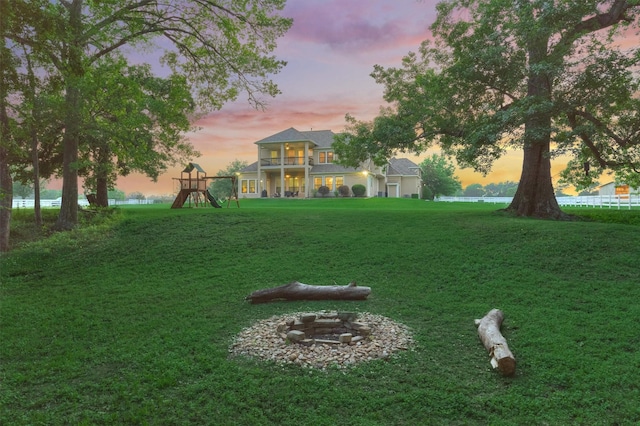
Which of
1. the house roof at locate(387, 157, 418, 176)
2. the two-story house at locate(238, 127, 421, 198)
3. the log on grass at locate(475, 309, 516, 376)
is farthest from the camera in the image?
the house roof at locate(387, 157, 418, 176)

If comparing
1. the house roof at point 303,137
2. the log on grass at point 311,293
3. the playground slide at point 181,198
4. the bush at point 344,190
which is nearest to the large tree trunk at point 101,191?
the playground slide at point 181,198

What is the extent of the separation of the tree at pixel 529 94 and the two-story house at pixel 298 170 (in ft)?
63.6

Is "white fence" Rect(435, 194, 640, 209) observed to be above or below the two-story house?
below

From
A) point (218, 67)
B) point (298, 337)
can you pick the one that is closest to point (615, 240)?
point (298, 337)

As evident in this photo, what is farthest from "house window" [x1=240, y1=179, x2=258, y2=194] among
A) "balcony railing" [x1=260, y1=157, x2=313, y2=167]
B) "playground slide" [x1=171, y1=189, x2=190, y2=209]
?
"playground slide" [x1=171, y1=189, x2=190, y2=209]

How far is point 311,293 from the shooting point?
23.7 feet

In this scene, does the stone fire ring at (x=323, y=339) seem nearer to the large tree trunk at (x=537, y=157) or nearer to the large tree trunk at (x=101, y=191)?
the large tree trunk at (x=537, y=157)

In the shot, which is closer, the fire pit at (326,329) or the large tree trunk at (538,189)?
the fire pit at (326,329)

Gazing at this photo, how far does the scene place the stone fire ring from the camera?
15.5ft

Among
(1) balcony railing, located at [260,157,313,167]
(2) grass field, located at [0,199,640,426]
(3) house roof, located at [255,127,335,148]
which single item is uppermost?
(3) house roof, located at [255,127,335,148]

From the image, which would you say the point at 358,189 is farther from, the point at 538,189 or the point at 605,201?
the point at 538,189

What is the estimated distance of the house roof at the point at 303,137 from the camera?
37.2m

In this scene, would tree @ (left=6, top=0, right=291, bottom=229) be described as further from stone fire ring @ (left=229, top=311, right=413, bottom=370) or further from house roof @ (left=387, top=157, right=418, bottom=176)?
house roof @ (left=387, top=157, right=418, bottom=176)

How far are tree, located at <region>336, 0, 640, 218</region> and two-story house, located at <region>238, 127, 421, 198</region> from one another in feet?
63.6
